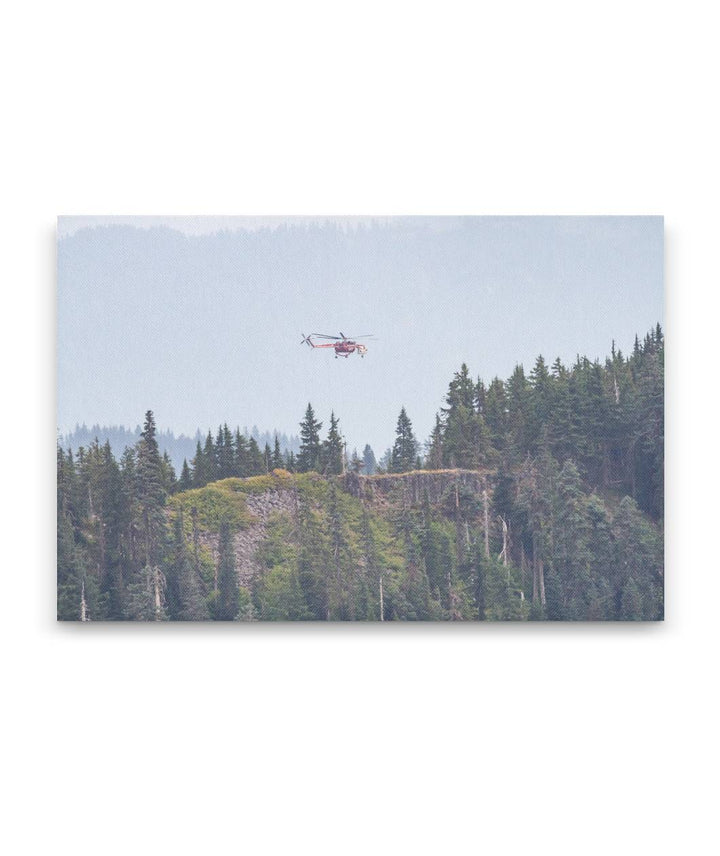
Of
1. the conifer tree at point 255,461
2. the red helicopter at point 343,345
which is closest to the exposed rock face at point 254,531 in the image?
the conifer tree at point 255,461

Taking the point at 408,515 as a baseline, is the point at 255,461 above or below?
above

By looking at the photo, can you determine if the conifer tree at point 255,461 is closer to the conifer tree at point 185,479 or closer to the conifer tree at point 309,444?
the conifer tree at point 309,444

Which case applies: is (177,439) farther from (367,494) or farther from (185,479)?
(367,494)

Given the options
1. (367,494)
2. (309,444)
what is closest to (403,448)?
(367,494)

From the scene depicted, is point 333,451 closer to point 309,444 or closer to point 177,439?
point 309,444

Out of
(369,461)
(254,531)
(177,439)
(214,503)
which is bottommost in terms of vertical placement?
(254,531)

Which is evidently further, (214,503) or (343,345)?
(214,503)
